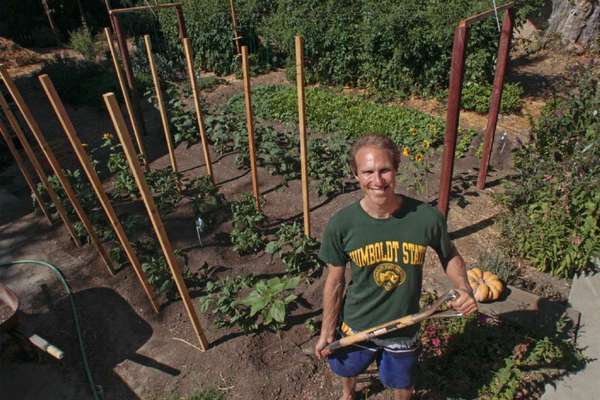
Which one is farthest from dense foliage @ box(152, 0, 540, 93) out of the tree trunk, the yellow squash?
the yellow squash

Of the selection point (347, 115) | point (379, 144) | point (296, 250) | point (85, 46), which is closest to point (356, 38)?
point (347, 115)

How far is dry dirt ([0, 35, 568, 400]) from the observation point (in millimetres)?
3104

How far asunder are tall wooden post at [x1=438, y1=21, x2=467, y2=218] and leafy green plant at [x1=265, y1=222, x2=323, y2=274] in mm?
1235

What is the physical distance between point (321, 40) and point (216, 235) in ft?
16.6

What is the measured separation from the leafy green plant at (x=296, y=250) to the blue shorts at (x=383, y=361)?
1.37m

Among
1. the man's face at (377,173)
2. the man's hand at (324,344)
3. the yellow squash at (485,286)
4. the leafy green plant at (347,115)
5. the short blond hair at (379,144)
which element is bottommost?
the yellow squash at (485,286)

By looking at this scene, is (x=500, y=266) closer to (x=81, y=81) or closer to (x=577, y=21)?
(x=577, y=21)

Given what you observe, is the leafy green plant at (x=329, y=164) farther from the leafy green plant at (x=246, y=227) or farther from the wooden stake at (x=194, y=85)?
the wooden stake at (x=194, y=85)

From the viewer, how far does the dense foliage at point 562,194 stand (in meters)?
3.77

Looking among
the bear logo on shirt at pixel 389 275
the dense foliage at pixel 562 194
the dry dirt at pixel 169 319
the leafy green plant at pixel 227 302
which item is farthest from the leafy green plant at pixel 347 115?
the bear logo on shirt at pixel 389 275

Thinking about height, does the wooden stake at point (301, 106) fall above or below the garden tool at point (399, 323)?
above

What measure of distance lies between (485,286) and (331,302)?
1.66m

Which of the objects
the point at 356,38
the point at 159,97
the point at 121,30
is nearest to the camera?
the point at 159,97

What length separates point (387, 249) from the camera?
6.84 feet
